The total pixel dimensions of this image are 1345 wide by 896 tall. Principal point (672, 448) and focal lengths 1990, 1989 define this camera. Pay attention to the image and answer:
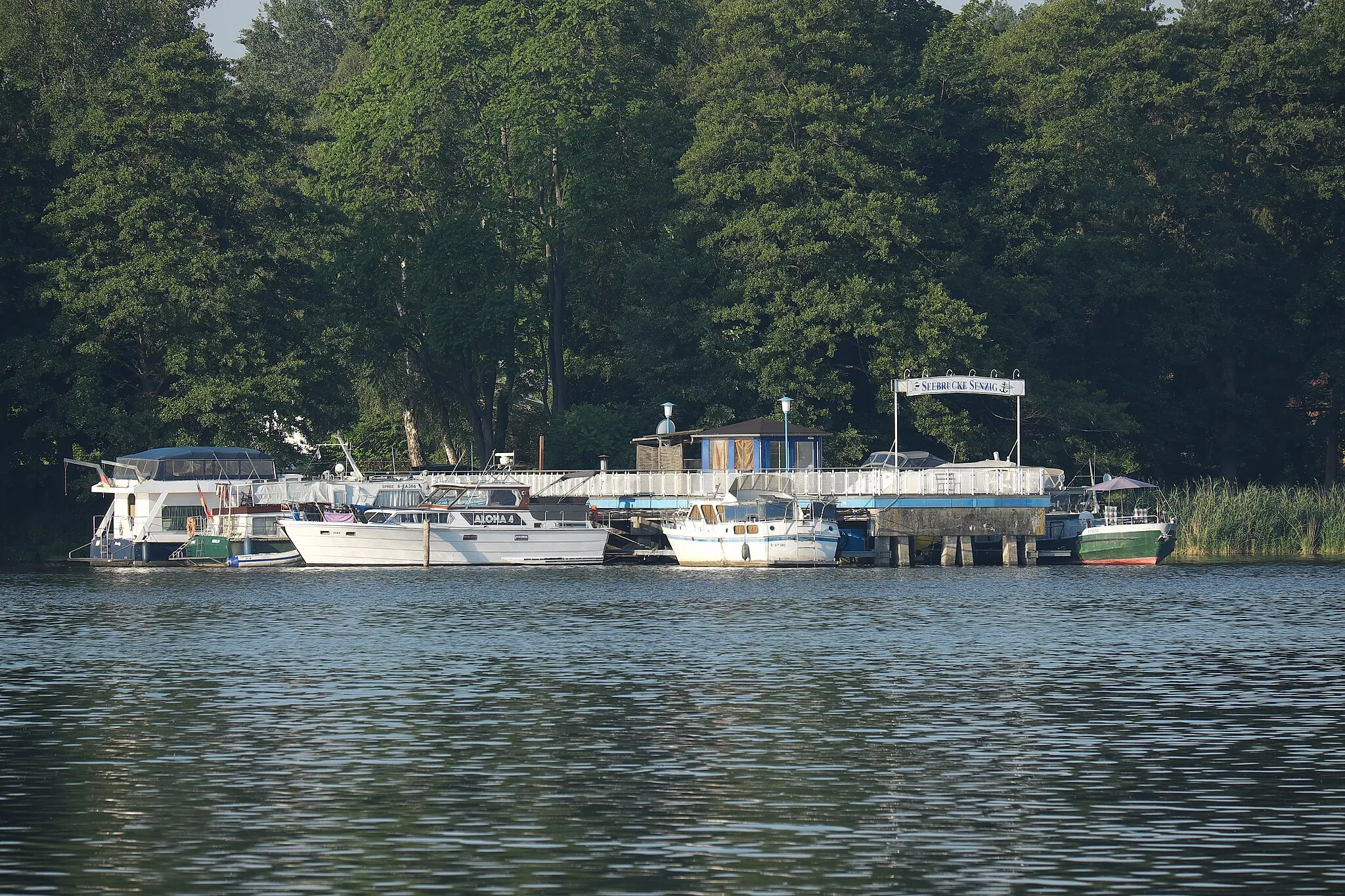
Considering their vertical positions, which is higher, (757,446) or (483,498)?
(757,446)

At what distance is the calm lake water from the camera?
71.9 ft

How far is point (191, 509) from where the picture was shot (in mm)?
91812

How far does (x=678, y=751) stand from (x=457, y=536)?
57204 millimetres

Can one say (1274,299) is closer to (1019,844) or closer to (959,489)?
(959,489)

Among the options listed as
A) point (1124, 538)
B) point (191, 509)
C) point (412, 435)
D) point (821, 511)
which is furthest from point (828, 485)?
point (412, 435)

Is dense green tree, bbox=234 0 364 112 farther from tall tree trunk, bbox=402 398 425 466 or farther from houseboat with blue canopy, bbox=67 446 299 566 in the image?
houseboat with blue canopy, bbox=67 446 299 566

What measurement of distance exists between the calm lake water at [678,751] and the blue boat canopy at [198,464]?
31.4 metres

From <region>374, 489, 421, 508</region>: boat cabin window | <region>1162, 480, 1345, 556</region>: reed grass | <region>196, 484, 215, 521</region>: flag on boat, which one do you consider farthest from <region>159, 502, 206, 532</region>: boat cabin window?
<region>1162, 480, 1345, 556</region>: reed grass

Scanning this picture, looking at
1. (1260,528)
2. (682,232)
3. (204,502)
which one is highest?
(682,232)

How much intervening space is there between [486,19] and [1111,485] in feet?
138

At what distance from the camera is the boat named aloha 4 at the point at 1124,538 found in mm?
82938

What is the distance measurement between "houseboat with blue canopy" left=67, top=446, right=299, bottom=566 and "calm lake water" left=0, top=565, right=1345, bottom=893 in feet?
99.9

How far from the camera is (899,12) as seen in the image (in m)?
117

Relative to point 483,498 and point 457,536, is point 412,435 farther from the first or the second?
point 457,536
